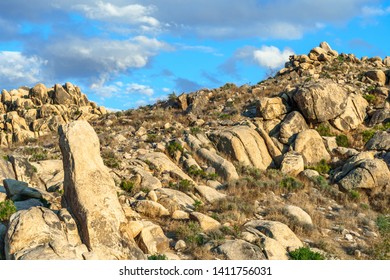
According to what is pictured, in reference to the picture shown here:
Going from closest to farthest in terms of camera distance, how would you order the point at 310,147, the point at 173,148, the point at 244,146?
1. the point at 173,148
2. the point at 244,146
3. the point at 310,147

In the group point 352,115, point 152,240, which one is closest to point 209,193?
point 152,240

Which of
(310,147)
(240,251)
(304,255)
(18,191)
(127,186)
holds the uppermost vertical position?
(310,147)

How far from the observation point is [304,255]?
1282 centimetres

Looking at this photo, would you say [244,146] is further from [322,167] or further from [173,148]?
[322,167]

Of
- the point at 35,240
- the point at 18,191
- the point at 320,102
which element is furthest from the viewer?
the point at 320,102

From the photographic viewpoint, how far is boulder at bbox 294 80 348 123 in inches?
1111

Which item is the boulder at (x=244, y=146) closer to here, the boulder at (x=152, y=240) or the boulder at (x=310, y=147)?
the boulder at (x=310, y=147)

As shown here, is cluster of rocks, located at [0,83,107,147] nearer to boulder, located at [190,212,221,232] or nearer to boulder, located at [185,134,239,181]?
boulder, located at [185,134,239,181]

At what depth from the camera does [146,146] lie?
24625mm

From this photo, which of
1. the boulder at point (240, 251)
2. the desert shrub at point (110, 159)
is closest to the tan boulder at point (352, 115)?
the desert shrub at point (110, 159)

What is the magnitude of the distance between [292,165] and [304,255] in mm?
11273

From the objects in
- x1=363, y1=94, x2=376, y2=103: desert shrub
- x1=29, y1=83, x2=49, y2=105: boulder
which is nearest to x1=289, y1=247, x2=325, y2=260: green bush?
x1=363, y1=94, x2=376, y2=103: desert shrub

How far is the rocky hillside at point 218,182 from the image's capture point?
11.9m

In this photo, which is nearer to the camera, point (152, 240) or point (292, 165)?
point (152, 240)
